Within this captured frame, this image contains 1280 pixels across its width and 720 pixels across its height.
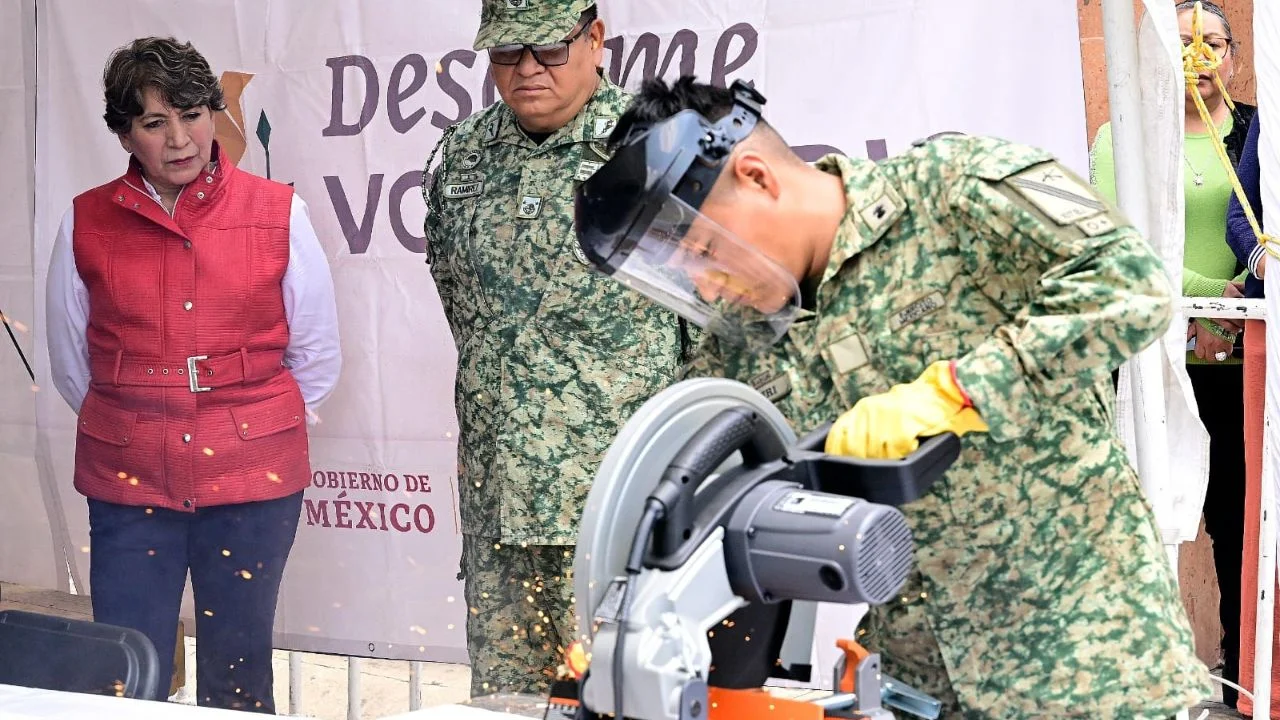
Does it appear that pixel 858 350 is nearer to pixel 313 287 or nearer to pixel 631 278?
pixel 631 278

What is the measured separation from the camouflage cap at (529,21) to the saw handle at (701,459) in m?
1.65

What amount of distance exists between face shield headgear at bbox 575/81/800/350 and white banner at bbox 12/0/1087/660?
4.98 ft

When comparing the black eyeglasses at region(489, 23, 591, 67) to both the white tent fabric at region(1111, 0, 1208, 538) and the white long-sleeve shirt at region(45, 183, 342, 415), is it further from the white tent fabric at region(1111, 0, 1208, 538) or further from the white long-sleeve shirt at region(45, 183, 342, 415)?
the white tent fabric at region(1111, 0, 1208, 538)

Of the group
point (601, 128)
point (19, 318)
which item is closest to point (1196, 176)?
point (601, 128)

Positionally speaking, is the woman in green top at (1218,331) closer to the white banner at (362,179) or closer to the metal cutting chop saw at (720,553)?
the white banner at (362,179)

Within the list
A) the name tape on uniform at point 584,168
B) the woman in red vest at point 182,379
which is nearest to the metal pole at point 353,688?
the woman in red vest at point 182,379

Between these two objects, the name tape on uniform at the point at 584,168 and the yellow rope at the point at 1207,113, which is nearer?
the yellow rope at the point at 1207,113

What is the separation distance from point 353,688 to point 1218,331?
2.62m

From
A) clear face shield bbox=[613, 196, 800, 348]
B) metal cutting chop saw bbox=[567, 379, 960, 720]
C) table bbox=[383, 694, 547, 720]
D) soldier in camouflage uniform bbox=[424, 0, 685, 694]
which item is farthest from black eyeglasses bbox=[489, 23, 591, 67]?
metal cutting chop saw bbox=[567, 379, 960, 720]

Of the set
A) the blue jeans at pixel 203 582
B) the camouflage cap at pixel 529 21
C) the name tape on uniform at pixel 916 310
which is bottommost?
the blue jeans at pixel 203 582

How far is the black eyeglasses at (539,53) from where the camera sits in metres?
2.98

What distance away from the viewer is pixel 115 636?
7.22ft

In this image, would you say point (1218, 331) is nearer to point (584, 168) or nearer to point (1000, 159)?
point (584, 168)

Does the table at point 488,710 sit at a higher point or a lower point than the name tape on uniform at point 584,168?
lower
